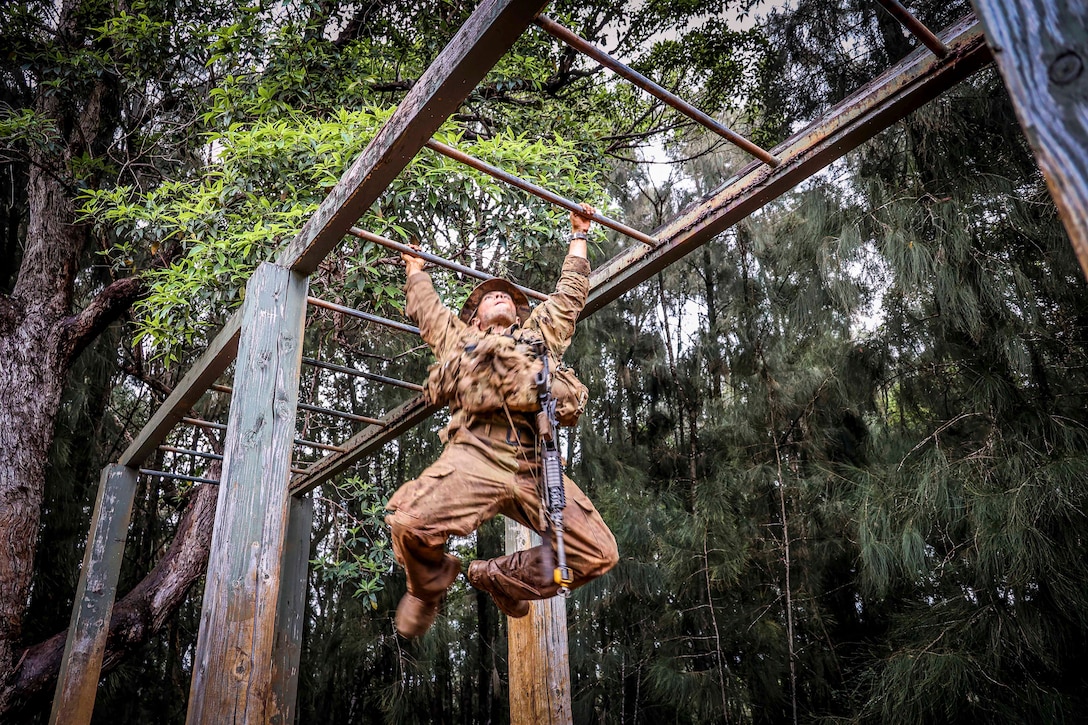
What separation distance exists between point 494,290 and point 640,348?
5391 mm

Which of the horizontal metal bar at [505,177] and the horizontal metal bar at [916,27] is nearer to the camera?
the horizontal metal bar at [916,27]

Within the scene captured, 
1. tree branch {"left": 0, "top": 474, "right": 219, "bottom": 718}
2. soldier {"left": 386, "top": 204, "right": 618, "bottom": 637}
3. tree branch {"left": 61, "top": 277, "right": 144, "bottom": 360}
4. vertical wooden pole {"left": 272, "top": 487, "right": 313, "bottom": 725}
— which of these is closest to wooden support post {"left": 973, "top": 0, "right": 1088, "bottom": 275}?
soldier {"left": 386, "top": 204, "right": 618, "bottom": 637}

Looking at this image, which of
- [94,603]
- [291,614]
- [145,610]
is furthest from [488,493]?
[145,610]

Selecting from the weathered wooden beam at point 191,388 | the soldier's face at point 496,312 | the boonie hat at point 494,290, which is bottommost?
the soldier's face at point 496,312

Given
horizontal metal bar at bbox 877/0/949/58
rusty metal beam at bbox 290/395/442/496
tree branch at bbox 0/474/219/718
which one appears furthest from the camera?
tree branch at bbox 0/474/219/718

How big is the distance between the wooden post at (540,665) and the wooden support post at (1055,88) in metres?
2.67

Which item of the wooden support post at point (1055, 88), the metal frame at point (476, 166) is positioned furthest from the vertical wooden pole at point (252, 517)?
the wooden support post at point (1055, 88)

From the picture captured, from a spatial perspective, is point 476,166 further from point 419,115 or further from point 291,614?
point 291,614

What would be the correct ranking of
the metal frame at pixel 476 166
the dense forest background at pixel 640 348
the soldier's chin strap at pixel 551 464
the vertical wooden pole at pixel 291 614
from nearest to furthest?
the metal frame at pixel 476 166 → the soldier's chin strap at pixel 551 464 → the dense forest background at pixel 640 348 → the vertical wooden pole at pixel 291 614

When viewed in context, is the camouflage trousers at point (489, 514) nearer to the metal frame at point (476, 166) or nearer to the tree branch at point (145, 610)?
the metal frame at point (476, 166)

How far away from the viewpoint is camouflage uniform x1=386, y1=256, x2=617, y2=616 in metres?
2.13

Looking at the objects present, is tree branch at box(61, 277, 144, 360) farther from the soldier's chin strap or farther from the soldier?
the soldier's chin strap

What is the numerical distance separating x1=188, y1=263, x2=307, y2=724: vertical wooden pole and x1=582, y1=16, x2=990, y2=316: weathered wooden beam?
128 cm

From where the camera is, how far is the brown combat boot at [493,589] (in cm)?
239
